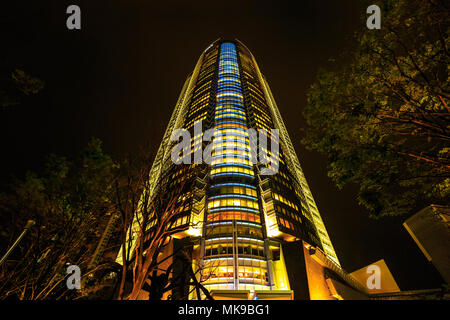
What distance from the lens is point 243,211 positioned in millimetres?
37062

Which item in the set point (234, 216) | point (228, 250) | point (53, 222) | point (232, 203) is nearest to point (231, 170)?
point (232, 203)

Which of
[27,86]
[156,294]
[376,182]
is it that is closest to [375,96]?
[376,182]

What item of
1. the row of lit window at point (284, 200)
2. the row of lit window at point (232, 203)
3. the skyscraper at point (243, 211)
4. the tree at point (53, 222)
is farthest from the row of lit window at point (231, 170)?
the tree at point (53, 222)

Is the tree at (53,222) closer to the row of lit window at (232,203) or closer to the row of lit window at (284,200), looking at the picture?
the row of lit window at (232,203)

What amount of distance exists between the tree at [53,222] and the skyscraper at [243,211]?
7.63 m

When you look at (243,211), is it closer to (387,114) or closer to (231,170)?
Result: (231,170)

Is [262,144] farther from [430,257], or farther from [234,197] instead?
[430,257]

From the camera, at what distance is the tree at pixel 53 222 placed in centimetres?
774

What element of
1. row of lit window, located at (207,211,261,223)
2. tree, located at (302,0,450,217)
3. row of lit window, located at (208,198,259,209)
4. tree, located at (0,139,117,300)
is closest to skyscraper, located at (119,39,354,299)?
row of lit window, located at (207,211,261,223)

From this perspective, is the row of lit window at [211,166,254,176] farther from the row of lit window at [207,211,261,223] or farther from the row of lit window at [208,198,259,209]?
the row of lit window at [207,211,261,223]

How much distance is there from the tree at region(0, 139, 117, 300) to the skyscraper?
7.63 metres

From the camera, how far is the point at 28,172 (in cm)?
1049

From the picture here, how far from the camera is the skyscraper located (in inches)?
1184

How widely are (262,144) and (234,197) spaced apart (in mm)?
19826
